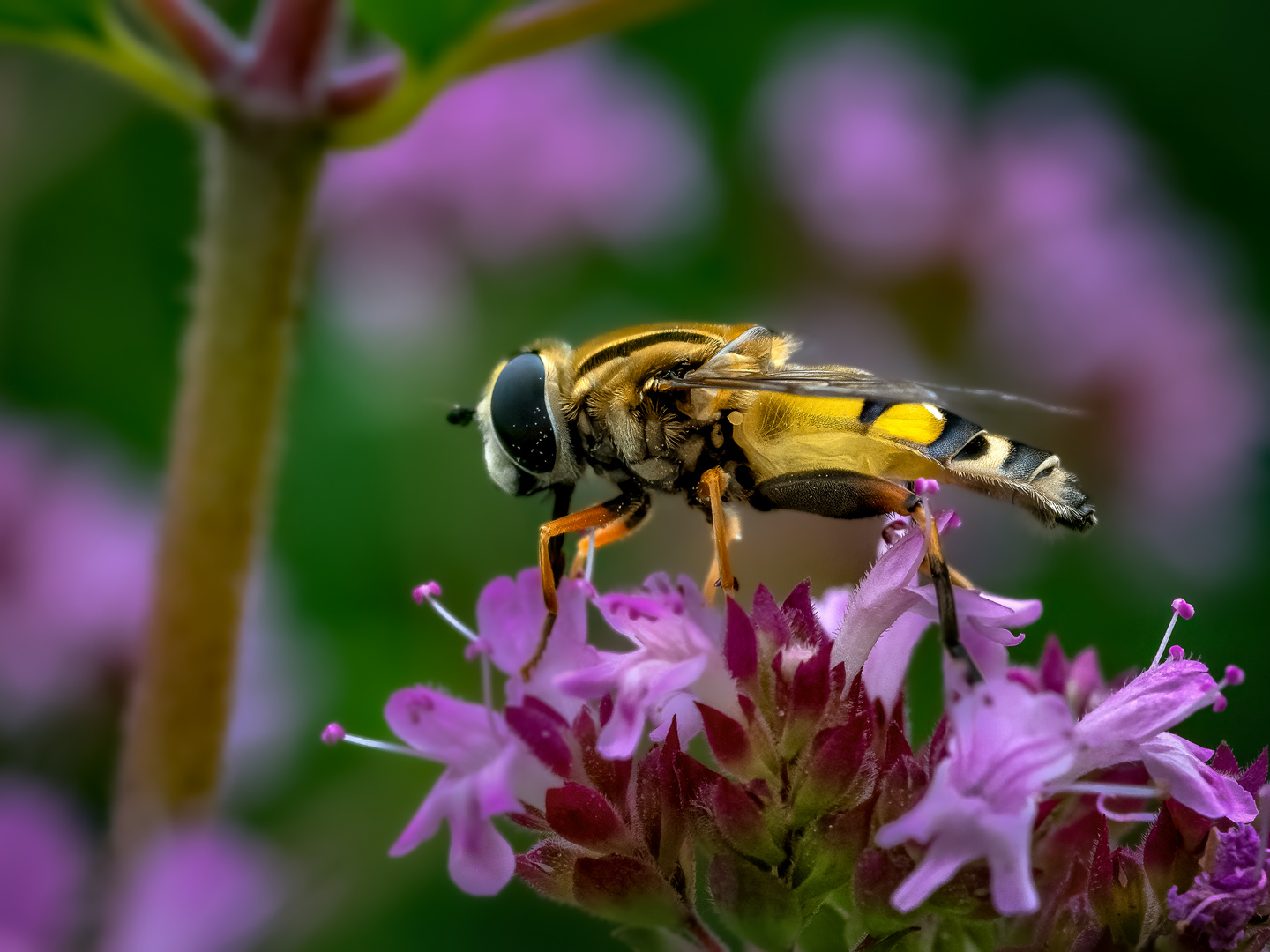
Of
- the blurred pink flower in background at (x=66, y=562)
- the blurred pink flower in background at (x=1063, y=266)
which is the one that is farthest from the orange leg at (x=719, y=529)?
the blurred pink flower in background at (x=1063, y=266)

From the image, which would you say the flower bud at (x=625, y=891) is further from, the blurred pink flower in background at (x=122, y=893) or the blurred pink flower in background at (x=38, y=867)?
the blurred pink flower in background at (x=38, y=867)

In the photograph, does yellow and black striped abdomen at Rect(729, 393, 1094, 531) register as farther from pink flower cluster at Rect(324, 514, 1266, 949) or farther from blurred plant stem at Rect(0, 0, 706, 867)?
blurred plant stem at Rect(0, 0, 706, 867)

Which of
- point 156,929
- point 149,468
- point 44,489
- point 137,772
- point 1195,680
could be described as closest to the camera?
point 1195,680

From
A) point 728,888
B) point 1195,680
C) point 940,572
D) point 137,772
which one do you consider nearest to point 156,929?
point 137,772

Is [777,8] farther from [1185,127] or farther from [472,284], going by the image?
[472,284]

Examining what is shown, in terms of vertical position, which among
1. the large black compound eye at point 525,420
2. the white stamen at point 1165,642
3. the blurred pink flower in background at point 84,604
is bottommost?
the blurred pink flower in background at point 84,604
